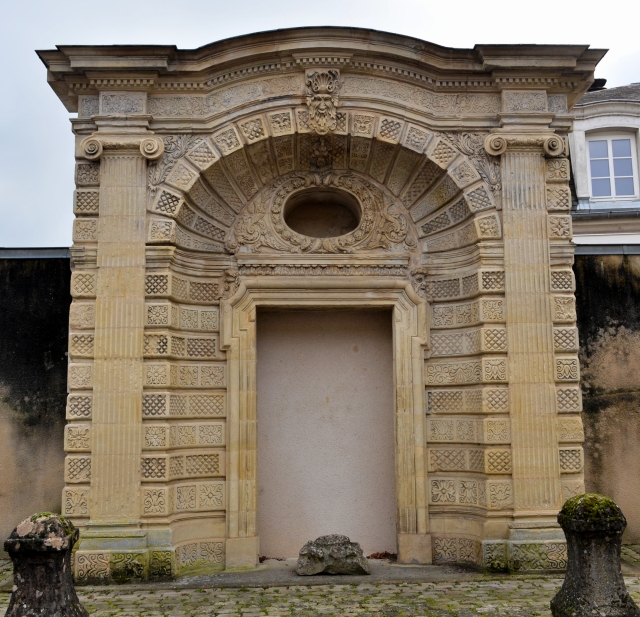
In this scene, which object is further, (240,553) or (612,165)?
(612,165)

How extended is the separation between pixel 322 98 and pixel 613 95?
9.15m

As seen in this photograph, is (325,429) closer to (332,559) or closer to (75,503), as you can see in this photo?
(332,559)

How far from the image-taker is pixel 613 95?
16.0 meters

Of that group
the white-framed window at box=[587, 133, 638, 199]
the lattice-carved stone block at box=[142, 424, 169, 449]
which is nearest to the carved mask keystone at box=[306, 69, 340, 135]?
the lattice-carved stone block at box=[142, 424, 169, 449]

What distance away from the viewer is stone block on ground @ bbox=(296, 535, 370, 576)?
8.50 meters

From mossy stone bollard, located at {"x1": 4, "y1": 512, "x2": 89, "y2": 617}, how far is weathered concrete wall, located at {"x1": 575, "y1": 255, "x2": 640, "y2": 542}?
6.79 metres

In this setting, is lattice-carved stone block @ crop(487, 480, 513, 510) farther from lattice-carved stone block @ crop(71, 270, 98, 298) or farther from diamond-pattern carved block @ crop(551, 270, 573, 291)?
lattice-carved stone block @ crop(71, 270, 98, 298)

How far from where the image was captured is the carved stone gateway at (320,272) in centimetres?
870

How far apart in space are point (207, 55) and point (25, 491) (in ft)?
18.7

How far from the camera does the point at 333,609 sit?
23.5ft

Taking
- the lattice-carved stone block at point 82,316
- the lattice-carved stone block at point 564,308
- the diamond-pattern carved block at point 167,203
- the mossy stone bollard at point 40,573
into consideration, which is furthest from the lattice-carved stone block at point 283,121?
the mossy stone bollard at point 40,573

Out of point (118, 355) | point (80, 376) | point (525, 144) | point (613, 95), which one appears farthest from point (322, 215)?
point (613, 95)

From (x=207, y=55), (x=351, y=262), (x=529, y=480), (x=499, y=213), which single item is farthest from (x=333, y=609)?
(x=207, y=55)

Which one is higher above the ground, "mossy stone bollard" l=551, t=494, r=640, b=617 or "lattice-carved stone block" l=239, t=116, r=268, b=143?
"lattice-carved stone block" l=239, t=116, r=268, b=143
